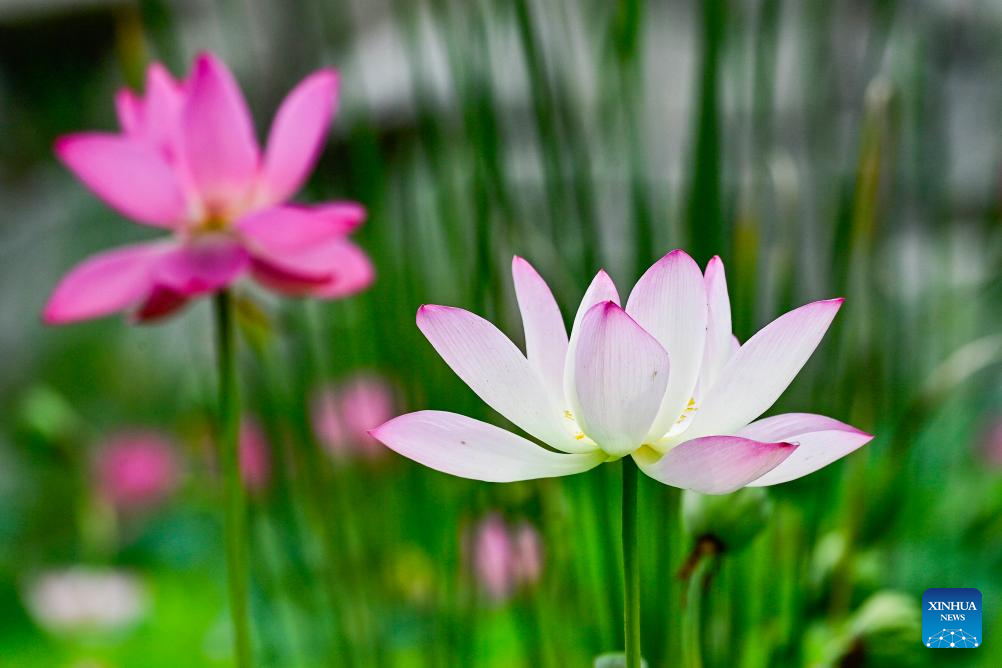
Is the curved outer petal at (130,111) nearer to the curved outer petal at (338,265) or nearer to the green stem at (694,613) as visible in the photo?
the curved outer petal at (338,265)

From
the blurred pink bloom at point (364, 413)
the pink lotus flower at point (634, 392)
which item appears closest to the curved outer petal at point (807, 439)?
the pink lotus flower at point (634, 392)

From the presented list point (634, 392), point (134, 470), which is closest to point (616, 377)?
point (634, 392)

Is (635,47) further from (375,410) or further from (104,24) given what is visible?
(104,24)

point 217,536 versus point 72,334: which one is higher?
point 72,334

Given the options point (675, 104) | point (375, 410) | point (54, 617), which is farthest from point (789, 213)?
point (675, 104)

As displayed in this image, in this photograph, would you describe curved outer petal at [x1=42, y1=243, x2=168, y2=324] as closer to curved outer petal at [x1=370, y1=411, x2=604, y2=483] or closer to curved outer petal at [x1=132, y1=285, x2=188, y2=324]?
curved outer petal at [x1=132, y1=285, x2=188, y2=324]

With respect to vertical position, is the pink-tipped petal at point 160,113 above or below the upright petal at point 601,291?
above
